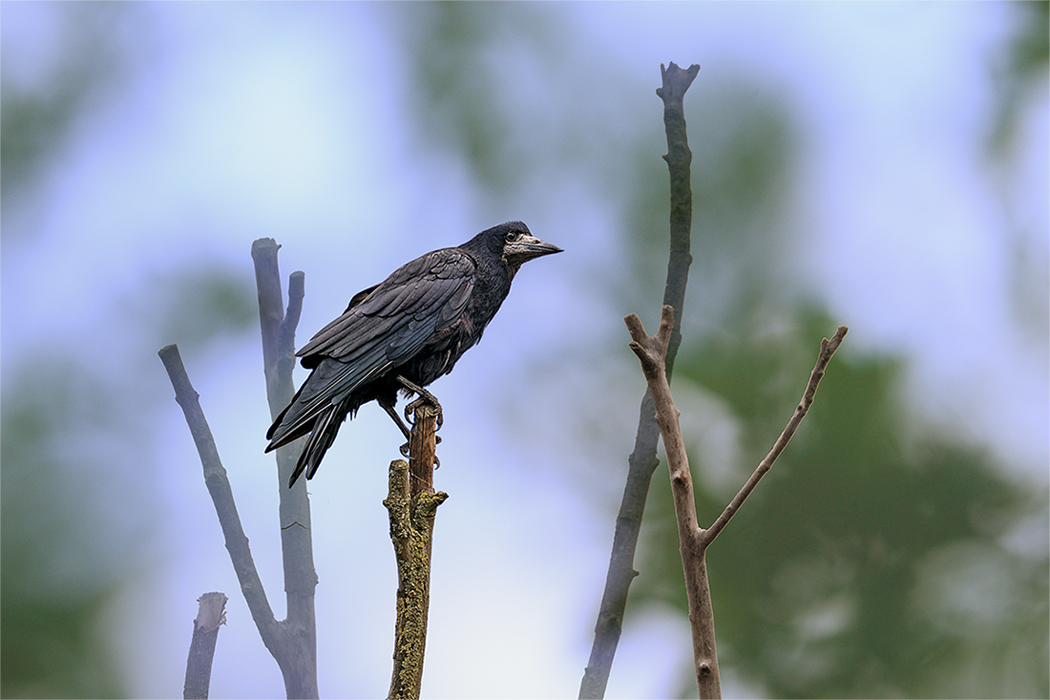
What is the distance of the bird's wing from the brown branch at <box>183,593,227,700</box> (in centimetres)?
55

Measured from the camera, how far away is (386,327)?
1.66 metres

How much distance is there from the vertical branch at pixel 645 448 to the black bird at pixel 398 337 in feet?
1.37

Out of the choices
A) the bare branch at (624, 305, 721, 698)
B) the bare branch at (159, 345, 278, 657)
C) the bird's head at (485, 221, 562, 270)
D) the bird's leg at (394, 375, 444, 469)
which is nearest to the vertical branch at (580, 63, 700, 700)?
the bird's head at (485, 221, 562, 270)

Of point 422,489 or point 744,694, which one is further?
point 744,694

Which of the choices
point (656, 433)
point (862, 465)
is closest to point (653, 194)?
point (656, 433)

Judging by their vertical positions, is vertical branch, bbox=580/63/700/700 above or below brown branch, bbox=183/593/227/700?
above

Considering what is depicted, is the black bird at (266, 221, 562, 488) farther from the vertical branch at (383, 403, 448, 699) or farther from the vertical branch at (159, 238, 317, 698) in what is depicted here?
the vertical branch at (159, 238, 317, 698)

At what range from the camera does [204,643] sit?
6.12 ft

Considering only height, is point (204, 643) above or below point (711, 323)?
below

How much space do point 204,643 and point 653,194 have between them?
4.81ft

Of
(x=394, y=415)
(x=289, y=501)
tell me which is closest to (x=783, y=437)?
(x=394, y=415)

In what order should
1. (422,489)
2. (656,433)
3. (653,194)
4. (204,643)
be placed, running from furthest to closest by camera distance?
(653,194), (656,433), (204,643), (422,489)

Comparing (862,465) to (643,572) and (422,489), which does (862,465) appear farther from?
(422,489)

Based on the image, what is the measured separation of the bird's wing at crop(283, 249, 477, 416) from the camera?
5.32 feet
